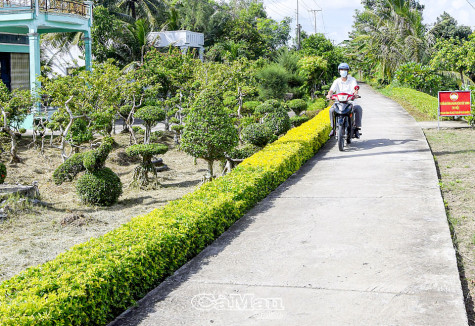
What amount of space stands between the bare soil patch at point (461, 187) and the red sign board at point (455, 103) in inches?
21.9

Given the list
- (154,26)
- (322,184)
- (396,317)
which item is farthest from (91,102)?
(154,26)

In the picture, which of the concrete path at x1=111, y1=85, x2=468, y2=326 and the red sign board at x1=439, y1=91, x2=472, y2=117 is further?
the red sign board at x1=439, y1=91, x2=472, y2=117

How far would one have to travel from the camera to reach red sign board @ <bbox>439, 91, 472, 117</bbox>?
48.8 ft

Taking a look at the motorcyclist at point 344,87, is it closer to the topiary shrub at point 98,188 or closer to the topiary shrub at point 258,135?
the topiary shrub at point 258,135

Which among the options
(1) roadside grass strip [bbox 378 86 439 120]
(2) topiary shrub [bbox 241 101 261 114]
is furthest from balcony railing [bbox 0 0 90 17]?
(1) roadside grass strip [bbox 378 86 439 120]

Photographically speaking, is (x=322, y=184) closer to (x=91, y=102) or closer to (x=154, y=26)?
(x=91, y=102)

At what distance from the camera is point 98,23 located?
26094 mm

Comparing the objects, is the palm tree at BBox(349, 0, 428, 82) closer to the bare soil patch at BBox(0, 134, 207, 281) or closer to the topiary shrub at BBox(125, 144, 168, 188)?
the bare soil patch at BBox(0, 134, 207, 281)

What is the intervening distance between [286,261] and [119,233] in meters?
1.54

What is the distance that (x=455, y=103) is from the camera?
15.0 meters

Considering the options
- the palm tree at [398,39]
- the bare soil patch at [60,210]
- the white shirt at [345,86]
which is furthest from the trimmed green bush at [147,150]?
the palm tree at [398,39]

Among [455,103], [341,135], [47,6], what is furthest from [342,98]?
[47,6]

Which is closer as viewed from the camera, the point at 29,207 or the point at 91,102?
the point at 29,207

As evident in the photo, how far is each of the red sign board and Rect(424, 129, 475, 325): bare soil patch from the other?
0.56 meters
